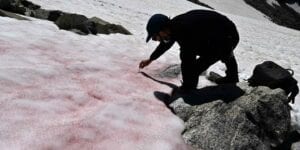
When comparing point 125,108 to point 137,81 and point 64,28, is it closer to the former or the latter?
point 137,81

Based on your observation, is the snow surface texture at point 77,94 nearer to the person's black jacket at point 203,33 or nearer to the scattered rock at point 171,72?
the scattered rock at point 171,72

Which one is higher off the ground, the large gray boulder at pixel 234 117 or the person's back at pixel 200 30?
the person's back at pixel 200 30

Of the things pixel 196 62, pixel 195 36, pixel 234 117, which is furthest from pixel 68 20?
pixel 234 117

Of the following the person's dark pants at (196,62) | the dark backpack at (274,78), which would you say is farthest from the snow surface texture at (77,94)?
the person's dark pants at (196,62)

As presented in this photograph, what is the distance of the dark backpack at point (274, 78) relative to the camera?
8.22m

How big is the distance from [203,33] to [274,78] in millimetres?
1805

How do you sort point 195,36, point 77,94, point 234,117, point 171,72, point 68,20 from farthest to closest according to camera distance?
point 68,20 → point 171,72 → point 195,36 → point 77,94 → point 234,117

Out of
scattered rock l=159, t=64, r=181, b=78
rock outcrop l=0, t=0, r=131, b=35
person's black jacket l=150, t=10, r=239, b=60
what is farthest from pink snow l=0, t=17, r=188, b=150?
rock outcrop l=0, t=0, r=131, b=35

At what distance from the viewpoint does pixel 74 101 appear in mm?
6582

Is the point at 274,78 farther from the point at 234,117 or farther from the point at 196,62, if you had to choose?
the point at 234,117

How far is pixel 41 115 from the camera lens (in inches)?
230

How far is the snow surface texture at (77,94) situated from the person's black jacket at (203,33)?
1.09 m

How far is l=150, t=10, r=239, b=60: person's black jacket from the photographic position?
23.7ft

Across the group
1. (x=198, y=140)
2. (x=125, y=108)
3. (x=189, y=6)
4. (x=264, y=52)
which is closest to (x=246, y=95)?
(x=198, y=140)
